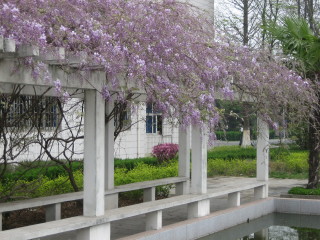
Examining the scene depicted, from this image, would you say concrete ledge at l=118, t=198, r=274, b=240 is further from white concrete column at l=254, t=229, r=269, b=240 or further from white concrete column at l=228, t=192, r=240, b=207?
white concrete column at l=254, t=229, r=269, b=240

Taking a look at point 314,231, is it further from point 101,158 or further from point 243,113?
point 101,158

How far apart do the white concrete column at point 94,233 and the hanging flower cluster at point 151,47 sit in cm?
178

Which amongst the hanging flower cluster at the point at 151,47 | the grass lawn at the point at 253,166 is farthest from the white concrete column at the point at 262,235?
the grass lawn at the point at 253,166

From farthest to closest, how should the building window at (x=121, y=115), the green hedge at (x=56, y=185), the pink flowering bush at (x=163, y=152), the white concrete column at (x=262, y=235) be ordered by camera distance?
the pink flowering bush at (x=163, y=152)
the building window at (x=121, y=115)
the green hedge at (x=56, y=185)
the white concrete column at (x=262, y=235)

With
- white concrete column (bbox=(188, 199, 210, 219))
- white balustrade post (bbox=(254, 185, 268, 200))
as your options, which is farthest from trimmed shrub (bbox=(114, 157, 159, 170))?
white concrete column (bbox=(188, 199, 210, 219))

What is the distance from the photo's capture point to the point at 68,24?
801cm

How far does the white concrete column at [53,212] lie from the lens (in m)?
10.8

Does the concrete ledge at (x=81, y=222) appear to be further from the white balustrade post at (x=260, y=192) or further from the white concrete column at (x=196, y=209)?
the white balustrade post at (x=260, y=192)

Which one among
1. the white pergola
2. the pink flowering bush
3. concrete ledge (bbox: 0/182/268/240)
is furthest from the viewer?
the pink flowering bush

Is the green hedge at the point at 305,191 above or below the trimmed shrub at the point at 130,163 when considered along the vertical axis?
below

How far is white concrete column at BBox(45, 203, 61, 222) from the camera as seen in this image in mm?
10828

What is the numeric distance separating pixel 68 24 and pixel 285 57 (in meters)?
6.43

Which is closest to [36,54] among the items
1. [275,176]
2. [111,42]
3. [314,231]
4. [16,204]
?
[111,42]

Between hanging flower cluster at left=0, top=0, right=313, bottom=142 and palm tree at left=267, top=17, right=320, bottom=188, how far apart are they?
2.91 meters
